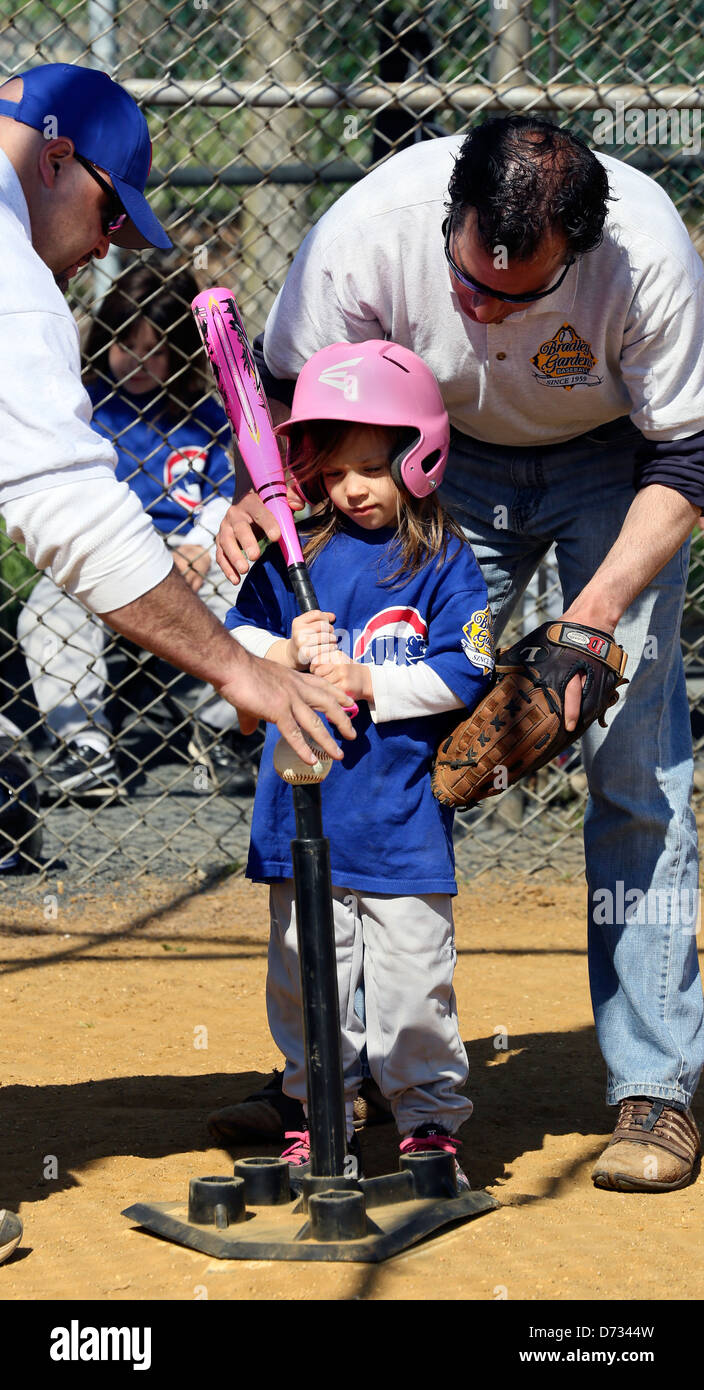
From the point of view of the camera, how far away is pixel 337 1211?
7.16 feet

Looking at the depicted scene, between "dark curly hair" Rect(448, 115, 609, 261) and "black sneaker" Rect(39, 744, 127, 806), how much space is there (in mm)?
3084

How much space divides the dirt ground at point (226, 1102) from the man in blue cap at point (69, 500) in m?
0.34

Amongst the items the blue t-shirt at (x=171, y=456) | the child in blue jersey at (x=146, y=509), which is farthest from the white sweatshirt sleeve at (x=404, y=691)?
the blue t-shirt at (x=171, y=456)

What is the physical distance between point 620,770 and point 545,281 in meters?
0.97

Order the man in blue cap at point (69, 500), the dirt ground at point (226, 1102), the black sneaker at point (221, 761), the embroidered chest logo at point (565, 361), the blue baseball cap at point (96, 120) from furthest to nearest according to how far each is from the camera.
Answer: the black sneaker at point (221, 761) → the embroidered chest logo at point (565, 361) → the blue baseball cap at point (96, 120) → the dirt ground at point (226, 1102) → the man in blue cap at point (69, 500)

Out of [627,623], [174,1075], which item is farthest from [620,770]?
[174,1075]

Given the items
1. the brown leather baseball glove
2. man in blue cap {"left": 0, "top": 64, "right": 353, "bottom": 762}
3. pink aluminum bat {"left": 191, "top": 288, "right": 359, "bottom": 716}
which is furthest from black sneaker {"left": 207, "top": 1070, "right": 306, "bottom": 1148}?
man in blue cap {"left": 0, "top": 64, "right": 353, "bottom": 762}

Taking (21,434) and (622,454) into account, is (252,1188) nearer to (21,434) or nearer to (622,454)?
(21,434)

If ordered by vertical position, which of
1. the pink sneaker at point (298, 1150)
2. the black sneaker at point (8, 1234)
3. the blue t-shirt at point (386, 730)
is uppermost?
the blue t-shirt at point (386, 730)

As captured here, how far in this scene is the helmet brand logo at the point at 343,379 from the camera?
2.47m

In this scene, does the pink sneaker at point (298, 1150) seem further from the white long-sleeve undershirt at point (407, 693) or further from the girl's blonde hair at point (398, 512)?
the girl's blonde hair at point (398, 512)

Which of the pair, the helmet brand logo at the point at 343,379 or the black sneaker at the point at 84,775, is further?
the black sneaker at the point at 84,775

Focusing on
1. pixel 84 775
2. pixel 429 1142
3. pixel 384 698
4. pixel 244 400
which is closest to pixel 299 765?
pixel 384 698
